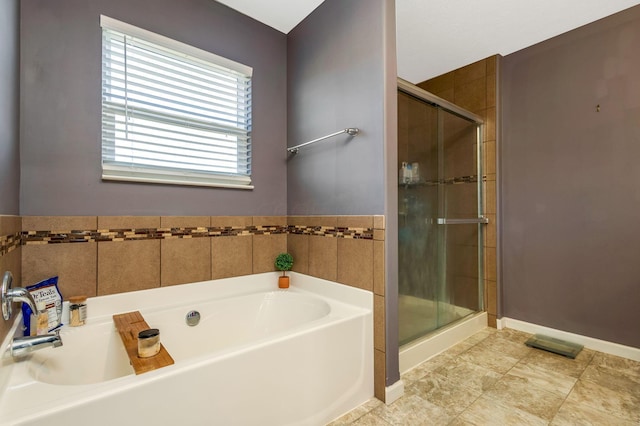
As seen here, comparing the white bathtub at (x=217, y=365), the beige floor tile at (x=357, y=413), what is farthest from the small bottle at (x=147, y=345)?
the beige floor tile at (x=357, y=413)

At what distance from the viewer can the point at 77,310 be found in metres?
1.52

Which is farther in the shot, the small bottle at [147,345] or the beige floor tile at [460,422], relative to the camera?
the beige floor tile at [460,422]

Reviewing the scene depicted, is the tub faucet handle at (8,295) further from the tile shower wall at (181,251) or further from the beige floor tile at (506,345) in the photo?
the beige floor tile at (506,345)

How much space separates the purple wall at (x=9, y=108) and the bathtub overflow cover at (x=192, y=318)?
96 cm

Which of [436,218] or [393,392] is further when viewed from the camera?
[436,218]

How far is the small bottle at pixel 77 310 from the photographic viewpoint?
1504 millimetres

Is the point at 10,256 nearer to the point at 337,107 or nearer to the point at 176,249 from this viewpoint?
the point at 176,249

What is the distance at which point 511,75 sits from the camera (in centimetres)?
267

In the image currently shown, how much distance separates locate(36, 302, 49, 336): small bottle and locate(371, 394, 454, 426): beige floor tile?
5.27 feet

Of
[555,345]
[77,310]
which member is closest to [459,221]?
[555,345]

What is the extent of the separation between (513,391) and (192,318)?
1.89m

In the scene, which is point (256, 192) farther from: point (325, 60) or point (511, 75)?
point (511, 75)

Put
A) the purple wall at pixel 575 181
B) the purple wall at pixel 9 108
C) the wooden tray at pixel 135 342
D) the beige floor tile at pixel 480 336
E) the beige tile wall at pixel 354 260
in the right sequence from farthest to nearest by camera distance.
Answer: the beige floor tile at pixel 480 336
the purple wall at pixel 575 181
the beige tile wall at pixel 354 260
the purple wall at pixel 9 108
the wooden tray at pixel 135 342

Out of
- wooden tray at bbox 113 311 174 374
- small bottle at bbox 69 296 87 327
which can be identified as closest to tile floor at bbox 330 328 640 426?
wooden tray at bbox 113 311 174 374
